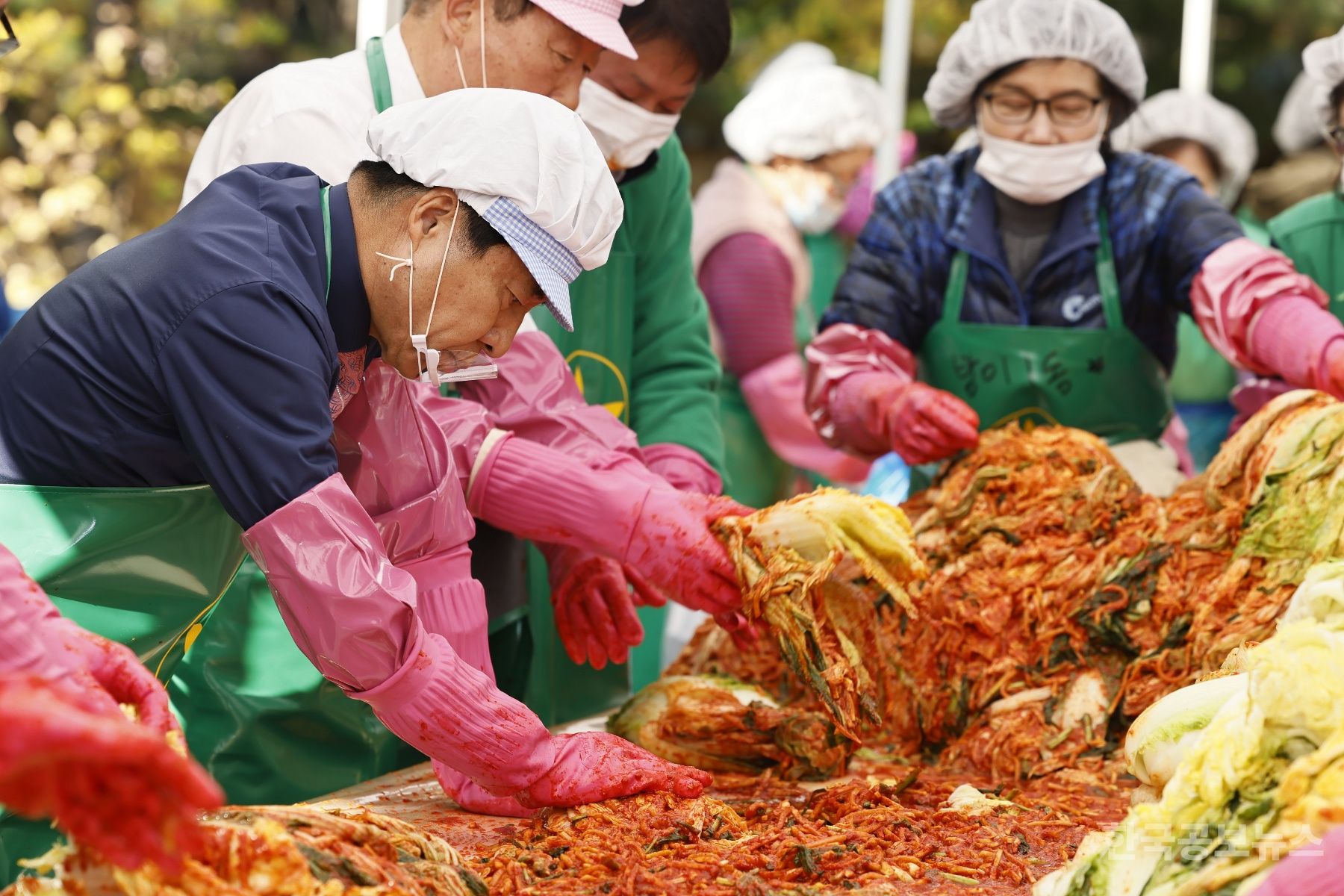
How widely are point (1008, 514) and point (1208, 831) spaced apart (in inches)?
67.7

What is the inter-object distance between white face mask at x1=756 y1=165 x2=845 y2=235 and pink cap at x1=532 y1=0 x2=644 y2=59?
383 centimetres

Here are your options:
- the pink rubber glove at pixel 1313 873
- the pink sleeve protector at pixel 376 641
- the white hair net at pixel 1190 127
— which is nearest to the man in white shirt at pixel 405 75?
the pink sleeve protector at pixel 376 641

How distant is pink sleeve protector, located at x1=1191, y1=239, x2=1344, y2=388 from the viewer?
12.5 ft

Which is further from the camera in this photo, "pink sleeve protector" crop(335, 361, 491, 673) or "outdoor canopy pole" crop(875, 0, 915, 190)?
"outdoor canopy pole" crop(875, 0, 915, 190)

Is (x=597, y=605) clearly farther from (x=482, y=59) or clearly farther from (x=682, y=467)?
(x=482, y=59)

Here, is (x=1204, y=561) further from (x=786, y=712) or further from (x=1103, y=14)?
(x=1103, y=14)

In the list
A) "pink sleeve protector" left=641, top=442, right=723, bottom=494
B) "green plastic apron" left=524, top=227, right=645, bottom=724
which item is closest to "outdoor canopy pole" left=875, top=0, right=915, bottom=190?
"green plastic apron" left=524, top=227, right=645, bottom=724

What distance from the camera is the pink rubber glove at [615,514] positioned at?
310 cm

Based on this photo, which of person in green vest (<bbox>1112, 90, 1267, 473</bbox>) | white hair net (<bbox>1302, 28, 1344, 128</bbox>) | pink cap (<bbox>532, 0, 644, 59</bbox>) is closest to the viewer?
pink cap (<bbox>532, 0, 644, 59</bbox>)

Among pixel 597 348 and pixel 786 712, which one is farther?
→ pixel 597 348

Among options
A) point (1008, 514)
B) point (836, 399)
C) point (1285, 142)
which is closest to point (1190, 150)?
point (1285, 142)

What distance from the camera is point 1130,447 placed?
4367 mm

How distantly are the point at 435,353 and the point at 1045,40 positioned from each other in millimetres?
2572

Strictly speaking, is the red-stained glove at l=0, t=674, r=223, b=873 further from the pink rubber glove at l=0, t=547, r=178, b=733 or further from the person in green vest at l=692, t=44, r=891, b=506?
the person in green vest at l=692, t=44, r=891, b=506
